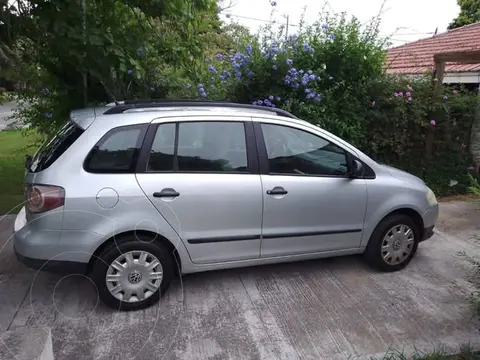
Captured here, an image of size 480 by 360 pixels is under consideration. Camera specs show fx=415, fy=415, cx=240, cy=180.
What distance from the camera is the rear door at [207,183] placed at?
3369mm

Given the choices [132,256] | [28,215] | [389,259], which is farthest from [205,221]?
[389,259]

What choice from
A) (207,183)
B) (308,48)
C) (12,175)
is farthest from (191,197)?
Answer: (12,175)

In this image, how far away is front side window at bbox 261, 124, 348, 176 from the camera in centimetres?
376

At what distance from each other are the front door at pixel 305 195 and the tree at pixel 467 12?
22.7 m

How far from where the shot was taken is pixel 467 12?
23078 millimetres

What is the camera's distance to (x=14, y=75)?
595 centimetres

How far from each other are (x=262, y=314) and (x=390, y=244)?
1594 millimetres

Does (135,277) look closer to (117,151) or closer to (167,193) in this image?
(167,193)

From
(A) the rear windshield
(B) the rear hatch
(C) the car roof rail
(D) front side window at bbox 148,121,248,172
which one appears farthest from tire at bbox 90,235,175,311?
(C) the car roof rail

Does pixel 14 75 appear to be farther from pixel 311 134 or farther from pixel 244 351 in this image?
pixel 244 351

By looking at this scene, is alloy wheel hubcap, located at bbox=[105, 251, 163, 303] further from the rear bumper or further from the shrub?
the shrub

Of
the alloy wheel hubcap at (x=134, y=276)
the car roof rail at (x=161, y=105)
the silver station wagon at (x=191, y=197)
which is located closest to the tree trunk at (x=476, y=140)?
the silver station wagon at (x=191, y=197)

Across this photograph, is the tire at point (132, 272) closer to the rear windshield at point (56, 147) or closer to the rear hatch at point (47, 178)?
the rear hatch at point (47, 178)

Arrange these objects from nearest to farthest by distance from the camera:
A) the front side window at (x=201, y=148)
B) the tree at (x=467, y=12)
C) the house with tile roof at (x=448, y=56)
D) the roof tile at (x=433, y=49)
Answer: the front side window at (x=201, y=148)
the house with tile roof at (x=448, y=56)
the roof tile at (x=433, y=49)
the tree at (x=467, y=12)
